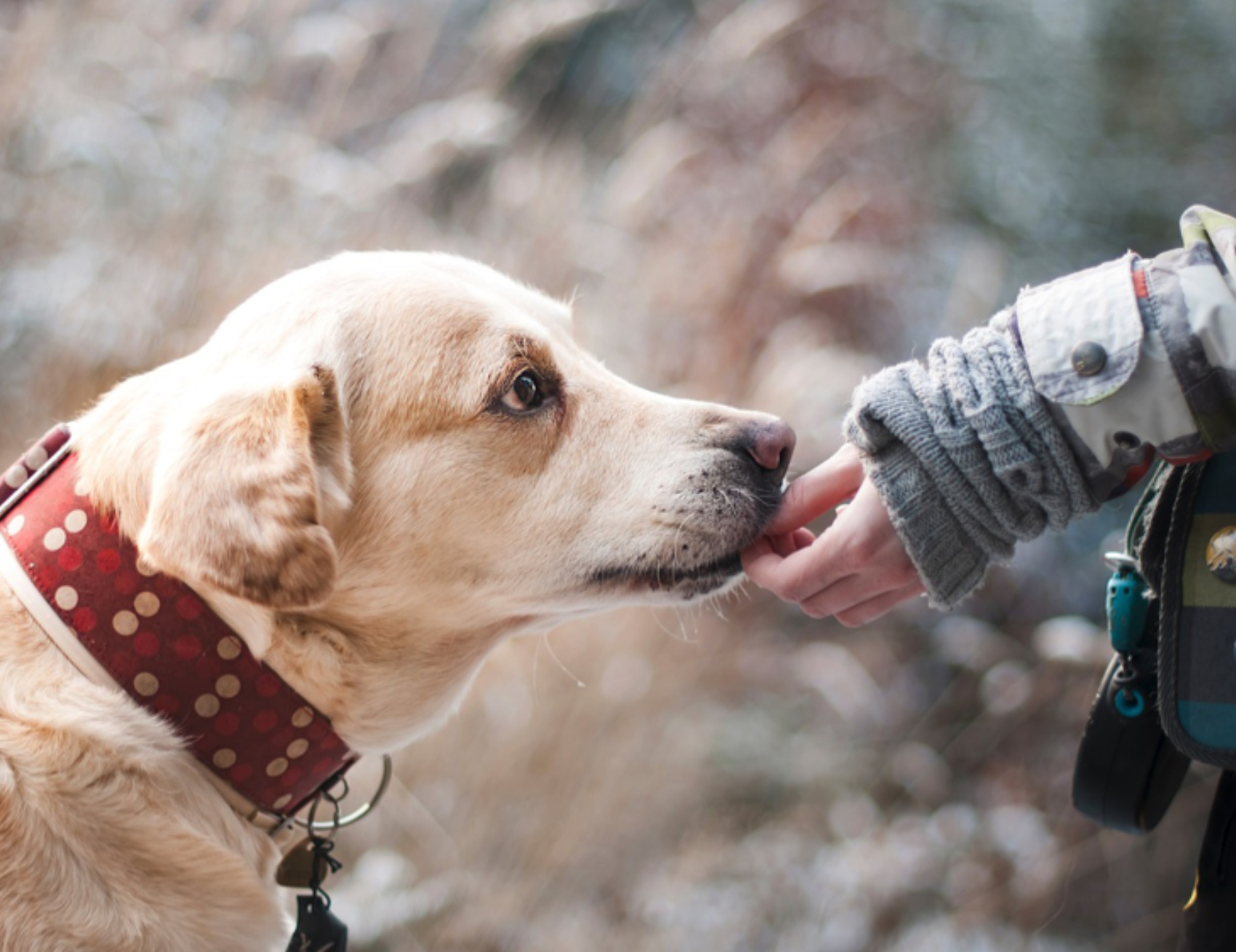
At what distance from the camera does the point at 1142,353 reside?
1.35m

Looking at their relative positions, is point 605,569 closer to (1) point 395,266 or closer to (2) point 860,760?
(1) point 395,266

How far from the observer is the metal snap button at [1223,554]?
1.37 meters

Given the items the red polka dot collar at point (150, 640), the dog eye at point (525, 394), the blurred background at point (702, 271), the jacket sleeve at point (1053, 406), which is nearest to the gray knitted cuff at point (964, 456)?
the jacket sleeve at point (1053, 406)

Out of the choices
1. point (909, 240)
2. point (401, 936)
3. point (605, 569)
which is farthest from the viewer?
point (909, 240)

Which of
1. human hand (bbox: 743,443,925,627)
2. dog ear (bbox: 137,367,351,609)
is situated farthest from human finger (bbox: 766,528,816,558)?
dog ear (bbox: 137,367,351,609)

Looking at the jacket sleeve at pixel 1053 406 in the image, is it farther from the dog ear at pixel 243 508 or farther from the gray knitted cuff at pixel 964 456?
the dog ear at pixel 243 508

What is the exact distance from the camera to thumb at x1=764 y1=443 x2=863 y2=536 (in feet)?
5.67

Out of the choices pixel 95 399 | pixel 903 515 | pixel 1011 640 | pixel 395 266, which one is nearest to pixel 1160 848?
pixel 1011 640

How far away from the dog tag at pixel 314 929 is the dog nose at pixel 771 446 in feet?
3.48

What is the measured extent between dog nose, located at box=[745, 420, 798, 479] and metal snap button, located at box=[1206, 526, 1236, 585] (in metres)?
0.70

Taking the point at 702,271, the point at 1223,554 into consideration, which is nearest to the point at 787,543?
the point at 1223,554

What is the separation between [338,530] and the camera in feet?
5.43

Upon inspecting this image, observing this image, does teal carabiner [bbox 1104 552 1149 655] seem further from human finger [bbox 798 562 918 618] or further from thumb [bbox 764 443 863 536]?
thumb [bbox 764 443 863 536]

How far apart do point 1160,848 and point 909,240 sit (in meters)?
2.19
